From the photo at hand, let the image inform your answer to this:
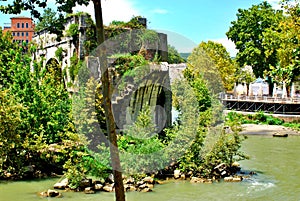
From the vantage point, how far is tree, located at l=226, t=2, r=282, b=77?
3350 cm

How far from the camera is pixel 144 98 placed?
54.9 ft

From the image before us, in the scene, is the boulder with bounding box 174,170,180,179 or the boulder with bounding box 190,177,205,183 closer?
the boulder with bounding box 190,177,205,183

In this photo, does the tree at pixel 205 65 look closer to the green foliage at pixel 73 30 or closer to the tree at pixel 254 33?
the tree at pixel 254 33

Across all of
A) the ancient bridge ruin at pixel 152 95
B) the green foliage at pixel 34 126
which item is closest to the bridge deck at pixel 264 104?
the ancient bridge ruin at pixel 152 95

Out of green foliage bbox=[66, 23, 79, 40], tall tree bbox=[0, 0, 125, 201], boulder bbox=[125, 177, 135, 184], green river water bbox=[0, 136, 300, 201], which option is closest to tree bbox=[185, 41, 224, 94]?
green foliage bbox=[66, 23, 79, 40]

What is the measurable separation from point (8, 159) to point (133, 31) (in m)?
8.50

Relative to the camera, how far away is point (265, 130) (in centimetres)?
2602

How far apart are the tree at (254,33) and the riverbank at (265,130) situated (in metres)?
7.26

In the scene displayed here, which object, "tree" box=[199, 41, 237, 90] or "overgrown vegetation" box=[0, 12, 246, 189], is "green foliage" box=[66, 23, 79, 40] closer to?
"overgrown vegetation" box=[0, 12, 246, 189]

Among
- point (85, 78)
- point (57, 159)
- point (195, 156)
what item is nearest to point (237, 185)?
point (195, 156)

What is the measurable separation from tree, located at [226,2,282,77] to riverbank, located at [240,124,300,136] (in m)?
7.26

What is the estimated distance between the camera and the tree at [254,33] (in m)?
33.5

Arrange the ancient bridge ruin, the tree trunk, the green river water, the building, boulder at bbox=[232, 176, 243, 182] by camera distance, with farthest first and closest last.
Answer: the building < the ancient bridge ruin < boulder at bbox=[232, 176, 243, 182] < the green river water < the tree trunk

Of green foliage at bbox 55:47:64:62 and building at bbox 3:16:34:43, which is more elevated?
building at bbox 3:16:34:43
